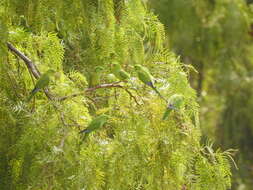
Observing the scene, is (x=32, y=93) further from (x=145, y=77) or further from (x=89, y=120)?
(x=145, y=77)

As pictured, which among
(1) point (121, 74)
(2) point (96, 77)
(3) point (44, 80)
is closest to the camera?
(3) point (44, 80)

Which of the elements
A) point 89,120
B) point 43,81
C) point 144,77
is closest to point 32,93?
point 43,81

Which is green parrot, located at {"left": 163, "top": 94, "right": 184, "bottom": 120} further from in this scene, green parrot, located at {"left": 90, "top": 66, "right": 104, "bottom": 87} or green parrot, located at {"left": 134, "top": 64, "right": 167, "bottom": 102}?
green parrot, located at {"left": 90, "top": 66, "right": 104, "bottom": 87}

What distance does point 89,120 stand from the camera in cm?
210

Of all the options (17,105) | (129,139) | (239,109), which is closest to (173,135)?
(129,139)

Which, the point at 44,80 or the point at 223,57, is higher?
the point at 44,80

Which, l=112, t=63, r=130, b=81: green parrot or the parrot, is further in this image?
l=112, t=63, r=130, b=81: green parrot

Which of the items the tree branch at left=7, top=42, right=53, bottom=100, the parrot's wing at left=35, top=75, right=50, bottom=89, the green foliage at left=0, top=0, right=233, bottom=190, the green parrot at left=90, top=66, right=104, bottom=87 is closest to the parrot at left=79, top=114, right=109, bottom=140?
the green foliage at left=0, top=0, right=233, bottom=190

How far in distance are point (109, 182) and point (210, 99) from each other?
5.64 m

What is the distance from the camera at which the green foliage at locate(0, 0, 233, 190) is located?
201 centimetres

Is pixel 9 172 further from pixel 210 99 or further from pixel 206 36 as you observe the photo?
pixel 210 99

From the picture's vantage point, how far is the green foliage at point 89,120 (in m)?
2.01

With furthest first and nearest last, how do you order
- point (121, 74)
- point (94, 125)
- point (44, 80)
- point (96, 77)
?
point (96, 77)
point (121, 74)
point (44, 80)
point (94, 125)

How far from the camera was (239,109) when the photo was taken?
6.69 meters
